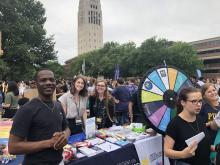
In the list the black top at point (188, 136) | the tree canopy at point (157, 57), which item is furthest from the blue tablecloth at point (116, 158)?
the tree canopy at point (157, 57)

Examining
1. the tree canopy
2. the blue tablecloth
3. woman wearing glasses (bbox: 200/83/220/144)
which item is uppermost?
the tree canopy

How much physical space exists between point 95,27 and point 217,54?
267ft

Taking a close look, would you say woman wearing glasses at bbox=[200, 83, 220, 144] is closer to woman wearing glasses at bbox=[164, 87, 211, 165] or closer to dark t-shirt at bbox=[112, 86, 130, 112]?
woman wearing glasses at bbox=[164, 87, 211, 165]

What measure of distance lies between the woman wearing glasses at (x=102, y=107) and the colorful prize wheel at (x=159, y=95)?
136 centimetres

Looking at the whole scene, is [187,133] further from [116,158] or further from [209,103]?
[209,103]

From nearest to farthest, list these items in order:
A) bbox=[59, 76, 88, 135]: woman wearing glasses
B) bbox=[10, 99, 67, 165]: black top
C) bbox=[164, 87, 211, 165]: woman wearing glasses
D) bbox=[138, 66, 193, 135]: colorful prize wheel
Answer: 1. bbox=[10, 99, 67, 165]: black top
2. bbox=[164, 87, 211, 165]: woman wearing glasses
3. bbox=[138, 66, 193, 135]: colorful prize wheel
4. bbox=[59, 76, 88, 135]: woman wearing glasses

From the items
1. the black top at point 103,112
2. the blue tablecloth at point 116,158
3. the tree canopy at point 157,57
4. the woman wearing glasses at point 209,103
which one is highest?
the tree canopy at point 157,57

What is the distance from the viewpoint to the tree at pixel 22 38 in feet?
87.8

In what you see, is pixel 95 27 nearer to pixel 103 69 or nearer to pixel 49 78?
pixel 103 69

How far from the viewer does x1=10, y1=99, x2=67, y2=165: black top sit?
2299 millimetres

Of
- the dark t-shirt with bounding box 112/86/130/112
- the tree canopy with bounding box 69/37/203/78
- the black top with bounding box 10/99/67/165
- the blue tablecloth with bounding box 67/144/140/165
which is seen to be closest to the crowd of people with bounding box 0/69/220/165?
the black top with bounding box 10/99/67/165

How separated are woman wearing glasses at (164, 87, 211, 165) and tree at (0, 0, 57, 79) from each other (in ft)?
83.2

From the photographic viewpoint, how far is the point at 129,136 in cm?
444

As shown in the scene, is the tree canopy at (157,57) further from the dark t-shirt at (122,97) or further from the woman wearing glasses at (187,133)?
the woman wearing glasses at (187,133)
